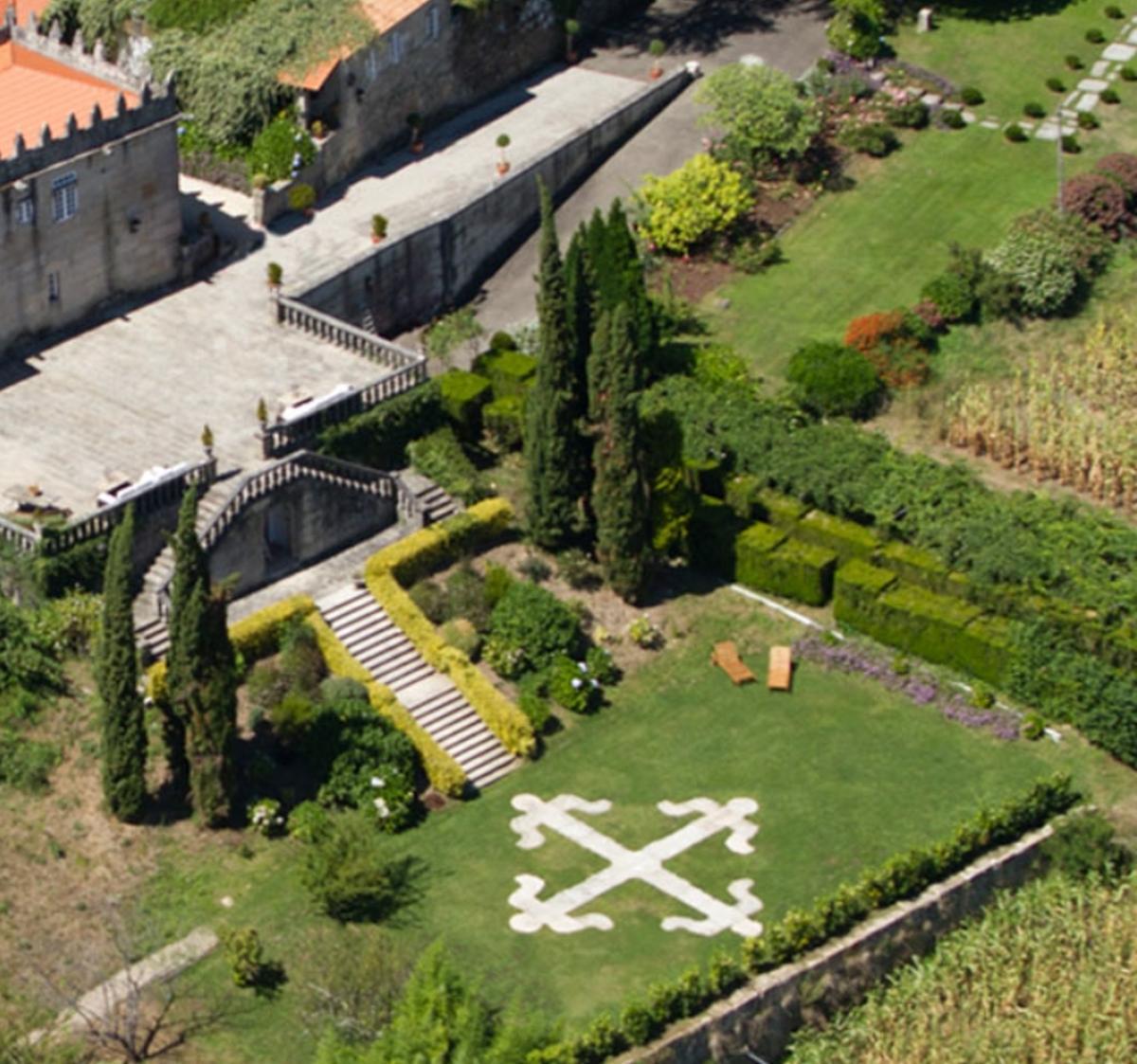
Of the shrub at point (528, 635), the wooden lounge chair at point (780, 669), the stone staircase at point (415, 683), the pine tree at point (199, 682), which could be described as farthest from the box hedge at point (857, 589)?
the pine tree at point (199, 682)

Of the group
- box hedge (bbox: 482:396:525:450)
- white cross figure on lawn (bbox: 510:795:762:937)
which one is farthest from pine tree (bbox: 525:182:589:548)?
white cross figure on lawn (bbox: 510:795:762:937)

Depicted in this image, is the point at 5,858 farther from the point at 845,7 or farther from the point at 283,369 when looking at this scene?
the point at 845,7

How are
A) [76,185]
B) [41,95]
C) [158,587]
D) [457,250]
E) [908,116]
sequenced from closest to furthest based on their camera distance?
[158,587] < [76,185] < [41,95] < [457,250] < [908,116]

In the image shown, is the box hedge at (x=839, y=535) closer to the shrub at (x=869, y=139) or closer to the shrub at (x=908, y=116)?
the shrub at (x=869, y=139)

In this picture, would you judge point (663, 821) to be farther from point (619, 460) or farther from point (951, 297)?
point (951, 297)

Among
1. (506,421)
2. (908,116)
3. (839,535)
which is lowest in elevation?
(839,535)

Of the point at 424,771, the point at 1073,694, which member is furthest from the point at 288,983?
the point at 1073,694

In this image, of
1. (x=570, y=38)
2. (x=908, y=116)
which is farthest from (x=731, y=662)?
(x=570, y=38)
